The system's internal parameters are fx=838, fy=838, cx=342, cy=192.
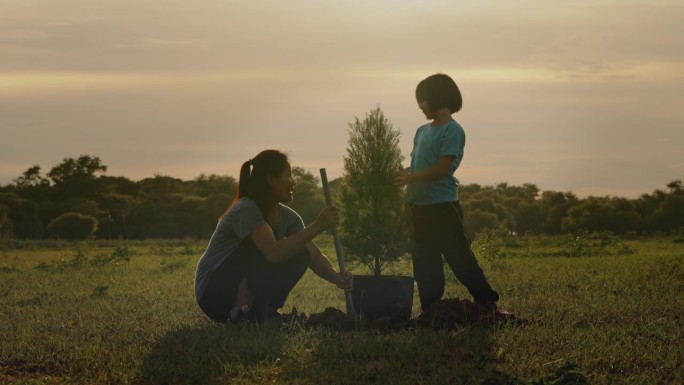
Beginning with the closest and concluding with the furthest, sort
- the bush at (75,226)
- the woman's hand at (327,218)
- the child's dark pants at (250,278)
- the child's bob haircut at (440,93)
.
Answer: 1. the woman's hand at (327,218)
2. the child's dark pants at (250,278)
3. the child's bob haircut at (440,93)
4. the bush at (75,226)

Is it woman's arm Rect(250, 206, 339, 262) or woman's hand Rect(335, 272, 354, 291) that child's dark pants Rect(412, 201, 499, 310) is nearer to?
woman's hand Rect(335, 272, 354, 291)

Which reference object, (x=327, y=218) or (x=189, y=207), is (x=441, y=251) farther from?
(x=189, y=207)

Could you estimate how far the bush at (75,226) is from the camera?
125 ft

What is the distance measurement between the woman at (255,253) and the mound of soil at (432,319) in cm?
32

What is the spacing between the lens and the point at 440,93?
8.05m

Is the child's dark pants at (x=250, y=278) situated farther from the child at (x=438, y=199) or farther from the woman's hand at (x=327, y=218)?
the child at (x=438, y=199)

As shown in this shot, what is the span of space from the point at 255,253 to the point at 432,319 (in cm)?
168

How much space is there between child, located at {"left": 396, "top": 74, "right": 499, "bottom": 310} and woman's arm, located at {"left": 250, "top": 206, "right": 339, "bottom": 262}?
1090 mm

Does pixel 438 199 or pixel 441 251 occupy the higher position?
pixel 438 199

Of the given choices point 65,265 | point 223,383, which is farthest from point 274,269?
point 65,265

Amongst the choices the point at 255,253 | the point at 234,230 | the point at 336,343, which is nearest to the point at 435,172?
the point at 255,253

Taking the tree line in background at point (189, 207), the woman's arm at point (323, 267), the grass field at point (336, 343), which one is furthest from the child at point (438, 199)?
the tree line in background at point (189, 207)

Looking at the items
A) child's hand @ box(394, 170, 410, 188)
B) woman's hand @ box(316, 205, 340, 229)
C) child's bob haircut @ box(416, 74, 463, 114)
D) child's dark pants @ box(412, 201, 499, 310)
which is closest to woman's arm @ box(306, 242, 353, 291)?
woman's hand @ box(316, 205, 340, 229)

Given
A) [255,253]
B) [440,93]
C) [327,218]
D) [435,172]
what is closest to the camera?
[327,218]
